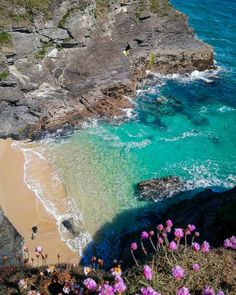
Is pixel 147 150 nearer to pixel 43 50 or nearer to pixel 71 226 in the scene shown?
pixel 71 226

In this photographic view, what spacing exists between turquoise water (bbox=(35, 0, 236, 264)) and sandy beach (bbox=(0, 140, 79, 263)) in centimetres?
118

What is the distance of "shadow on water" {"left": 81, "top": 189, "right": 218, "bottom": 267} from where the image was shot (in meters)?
27.2

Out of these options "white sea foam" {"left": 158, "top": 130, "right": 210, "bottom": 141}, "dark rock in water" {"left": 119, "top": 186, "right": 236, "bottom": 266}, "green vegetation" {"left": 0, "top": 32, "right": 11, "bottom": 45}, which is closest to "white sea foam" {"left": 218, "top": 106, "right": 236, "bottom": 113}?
"white sea foam" {"left": 158, "top": 130, "right": 210, "bottom": 141}

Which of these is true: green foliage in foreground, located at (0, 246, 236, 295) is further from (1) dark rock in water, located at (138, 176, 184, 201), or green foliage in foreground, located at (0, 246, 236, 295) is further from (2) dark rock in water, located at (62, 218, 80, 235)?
(1) dark rock in water, located at (138, 176, 184, 201)

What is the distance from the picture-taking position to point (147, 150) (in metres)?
36.5

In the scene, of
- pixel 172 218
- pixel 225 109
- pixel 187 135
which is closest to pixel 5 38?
pixel 187 135

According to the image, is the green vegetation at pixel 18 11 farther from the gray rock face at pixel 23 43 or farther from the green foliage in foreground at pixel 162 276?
the green foliage in foreground at pixel 162 276

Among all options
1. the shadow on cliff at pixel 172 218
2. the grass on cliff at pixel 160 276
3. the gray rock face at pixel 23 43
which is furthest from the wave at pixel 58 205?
the grass on cliff at pixel 160 276

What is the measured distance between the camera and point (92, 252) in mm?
27203

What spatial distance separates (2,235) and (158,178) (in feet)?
42.3

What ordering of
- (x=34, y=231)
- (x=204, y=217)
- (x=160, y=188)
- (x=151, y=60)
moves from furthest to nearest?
(x=151, y=60), (x=160, y=188), (x=34, y=231), (x=204, y=217)

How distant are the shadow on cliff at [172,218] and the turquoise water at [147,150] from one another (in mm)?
124

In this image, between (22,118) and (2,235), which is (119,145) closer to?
(22,118)

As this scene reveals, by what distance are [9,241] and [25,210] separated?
15.4 ft
